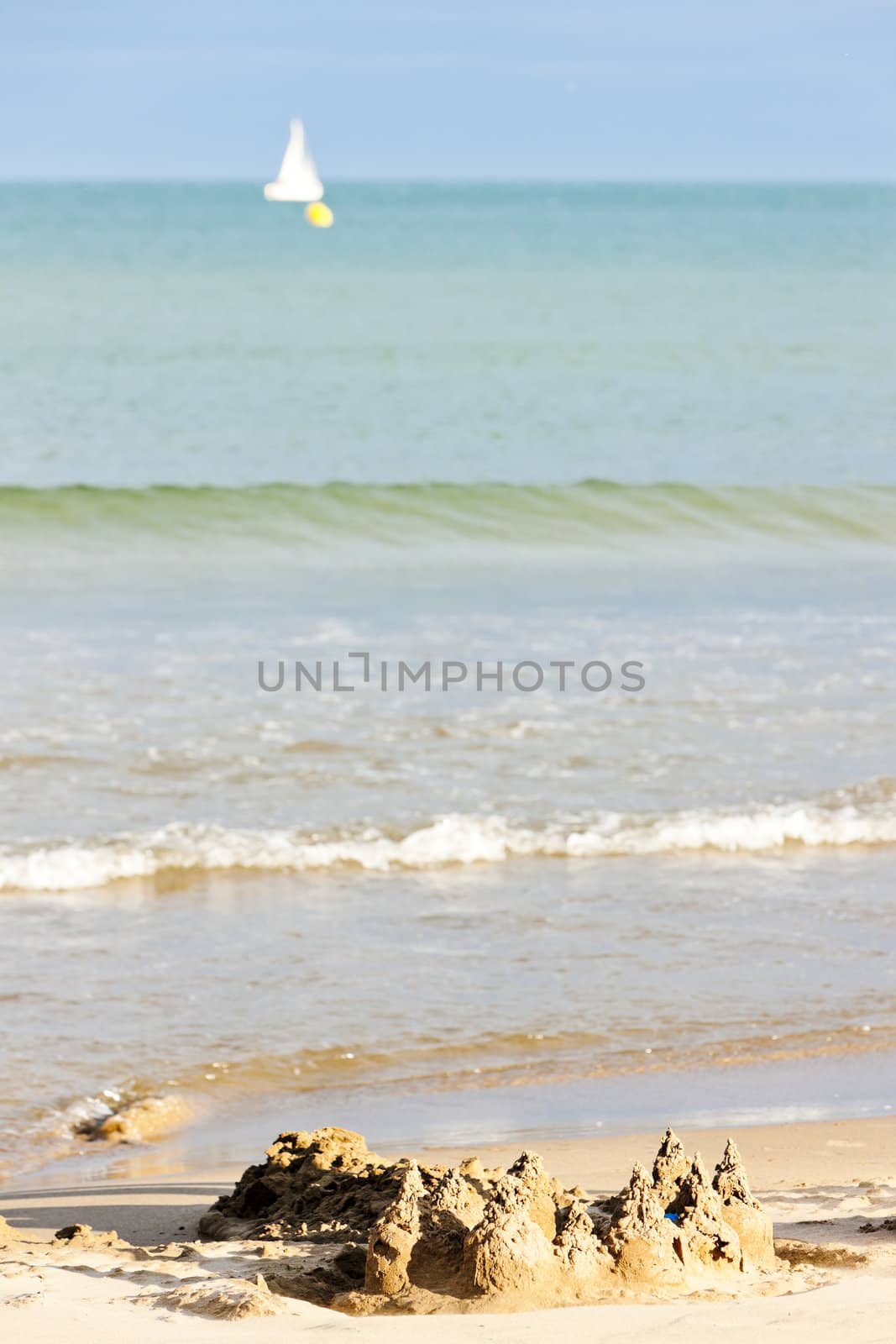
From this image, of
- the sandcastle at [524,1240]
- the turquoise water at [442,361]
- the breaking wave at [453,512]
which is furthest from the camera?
the turquoise water at [442,361]

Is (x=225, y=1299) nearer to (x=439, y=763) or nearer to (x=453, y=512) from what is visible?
(x=439, y=763)

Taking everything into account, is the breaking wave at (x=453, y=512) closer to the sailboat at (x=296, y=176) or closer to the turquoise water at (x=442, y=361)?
the turquoise water at (x=442, y=361)

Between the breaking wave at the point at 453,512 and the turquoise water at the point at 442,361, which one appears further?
the turquoise water at the point at 442,361

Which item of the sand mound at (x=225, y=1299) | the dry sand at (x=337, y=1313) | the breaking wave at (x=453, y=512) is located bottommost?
the dry sand at (x=337, y=1313)

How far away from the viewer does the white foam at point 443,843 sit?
7875 millimetres

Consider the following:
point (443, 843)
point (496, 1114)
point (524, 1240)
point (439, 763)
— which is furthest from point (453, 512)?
point (524, 1240)

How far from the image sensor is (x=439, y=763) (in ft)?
31.8

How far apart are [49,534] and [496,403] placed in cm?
1167

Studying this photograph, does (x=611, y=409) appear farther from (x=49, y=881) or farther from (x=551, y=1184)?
(x=551, y=1184)

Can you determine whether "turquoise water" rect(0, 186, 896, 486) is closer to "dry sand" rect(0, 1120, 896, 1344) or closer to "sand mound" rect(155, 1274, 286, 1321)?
"dry sand" rect(0, 1120, 896, 1344)

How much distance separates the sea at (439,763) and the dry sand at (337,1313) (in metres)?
0.50

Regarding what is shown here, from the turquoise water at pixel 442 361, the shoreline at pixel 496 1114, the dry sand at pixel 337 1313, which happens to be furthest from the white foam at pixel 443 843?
the turquoise water at pixel 442 361

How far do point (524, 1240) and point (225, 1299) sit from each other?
654mm

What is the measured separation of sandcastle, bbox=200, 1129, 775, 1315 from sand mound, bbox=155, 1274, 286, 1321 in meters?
0.08
